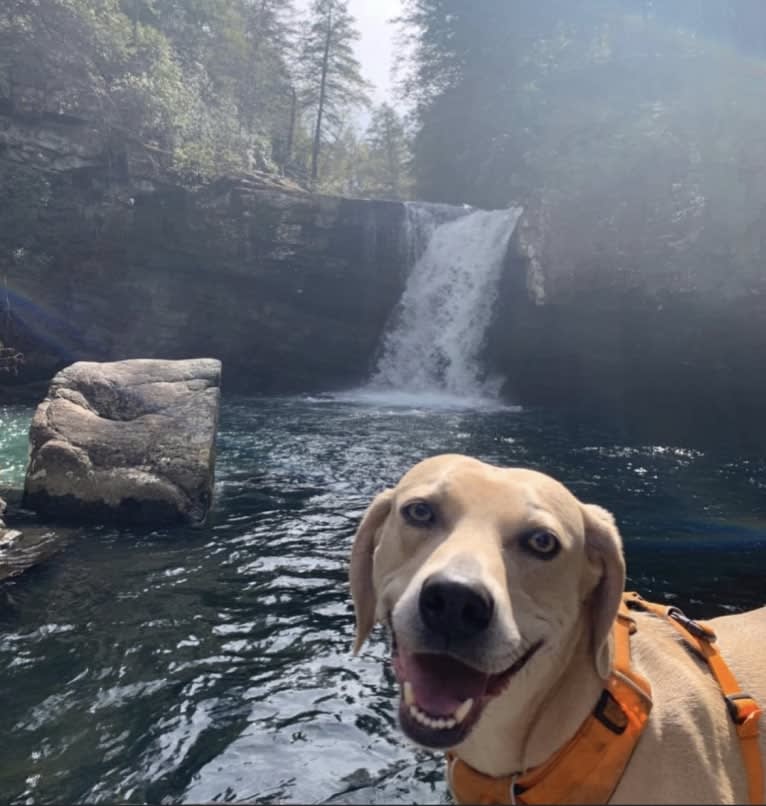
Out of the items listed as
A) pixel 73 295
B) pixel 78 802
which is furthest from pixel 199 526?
pixel 73 295

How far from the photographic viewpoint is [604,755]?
6.19 feet

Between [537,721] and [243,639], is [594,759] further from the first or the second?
[243,639]

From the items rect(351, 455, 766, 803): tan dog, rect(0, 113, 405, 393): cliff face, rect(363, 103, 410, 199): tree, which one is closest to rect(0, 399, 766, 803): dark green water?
rect(351, 455, 766, 803): tan dog

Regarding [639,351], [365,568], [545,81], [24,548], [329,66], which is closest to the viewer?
[365,568]

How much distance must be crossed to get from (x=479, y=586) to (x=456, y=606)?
0.28 feet

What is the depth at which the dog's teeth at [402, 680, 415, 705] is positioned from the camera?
1.87 metres

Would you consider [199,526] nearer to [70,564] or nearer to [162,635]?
[70,564]

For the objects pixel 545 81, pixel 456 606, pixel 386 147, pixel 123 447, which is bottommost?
pixel 123 447

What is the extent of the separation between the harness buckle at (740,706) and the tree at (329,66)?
3992 cm

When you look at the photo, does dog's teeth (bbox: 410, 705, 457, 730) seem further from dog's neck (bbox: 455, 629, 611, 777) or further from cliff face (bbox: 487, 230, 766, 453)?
cliff face (bbox: 487, 230, 766, 453)

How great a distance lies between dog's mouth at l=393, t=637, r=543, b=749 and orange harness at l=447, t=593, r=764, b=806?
12.4 inches

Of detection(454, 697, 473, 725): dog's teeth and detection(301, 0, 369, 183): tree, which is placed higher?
detection(301, 0, 369, 183): tree

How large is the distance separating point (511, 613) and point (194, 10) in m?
39.9

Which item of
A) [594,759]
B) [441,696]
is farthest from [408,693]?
[594,759]
